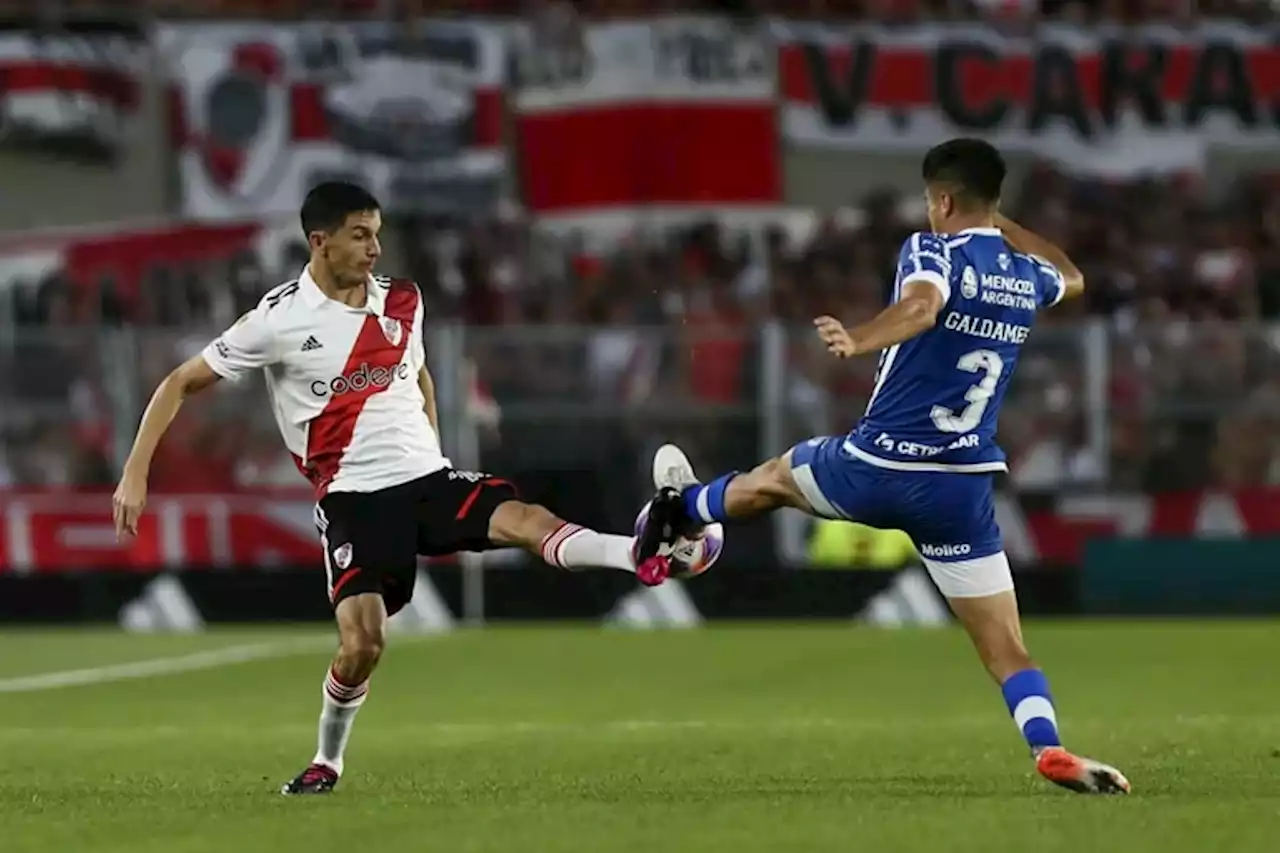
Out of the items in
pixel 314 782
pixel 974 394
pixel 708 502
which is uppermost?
pixel 974 394

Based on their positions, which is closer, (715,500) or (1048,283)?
(1048,283)

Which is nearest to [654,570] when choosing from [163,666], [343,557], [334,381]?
[343,557]

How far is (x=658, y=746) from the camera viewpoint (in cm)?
1223

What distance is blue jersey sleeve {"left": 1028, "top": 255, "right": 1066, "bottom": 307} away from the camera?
998 centimetres

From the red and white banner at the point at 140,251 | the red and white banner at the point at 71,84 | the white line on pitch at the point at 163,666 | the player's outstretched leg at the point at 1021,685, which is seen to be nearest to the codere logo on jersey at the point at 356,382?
the player's outstretched leg at the point at 1021,685

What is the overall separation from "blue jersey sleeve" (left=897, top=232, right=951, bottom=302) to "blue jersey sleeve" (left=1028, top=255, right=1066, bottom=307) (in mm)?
473

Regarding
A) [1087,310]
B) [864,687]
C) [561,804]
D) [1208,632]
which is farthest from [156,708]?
[1087,310]

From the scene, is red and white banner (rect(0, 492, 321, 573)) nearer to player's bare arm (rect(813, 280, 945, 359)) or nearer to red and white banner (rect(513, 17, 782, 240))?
red and white banner (rect(513, 17, 782, 240))

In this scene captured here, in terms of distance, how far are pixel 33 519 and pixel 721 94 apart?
794cm

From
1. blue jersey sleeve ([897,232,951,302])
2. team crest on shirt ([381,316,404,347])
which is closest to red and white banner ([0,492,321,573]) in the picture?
team crest on shirt ([381,316,404,347])

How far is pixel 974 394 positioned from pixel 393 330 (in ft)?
7.53

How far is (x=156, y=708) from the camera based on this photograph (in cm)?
1587

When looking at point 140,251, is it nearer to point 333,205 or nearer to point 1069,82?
point 1069,82

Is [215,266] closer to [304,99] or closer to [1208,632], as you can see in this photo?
[304,99]
